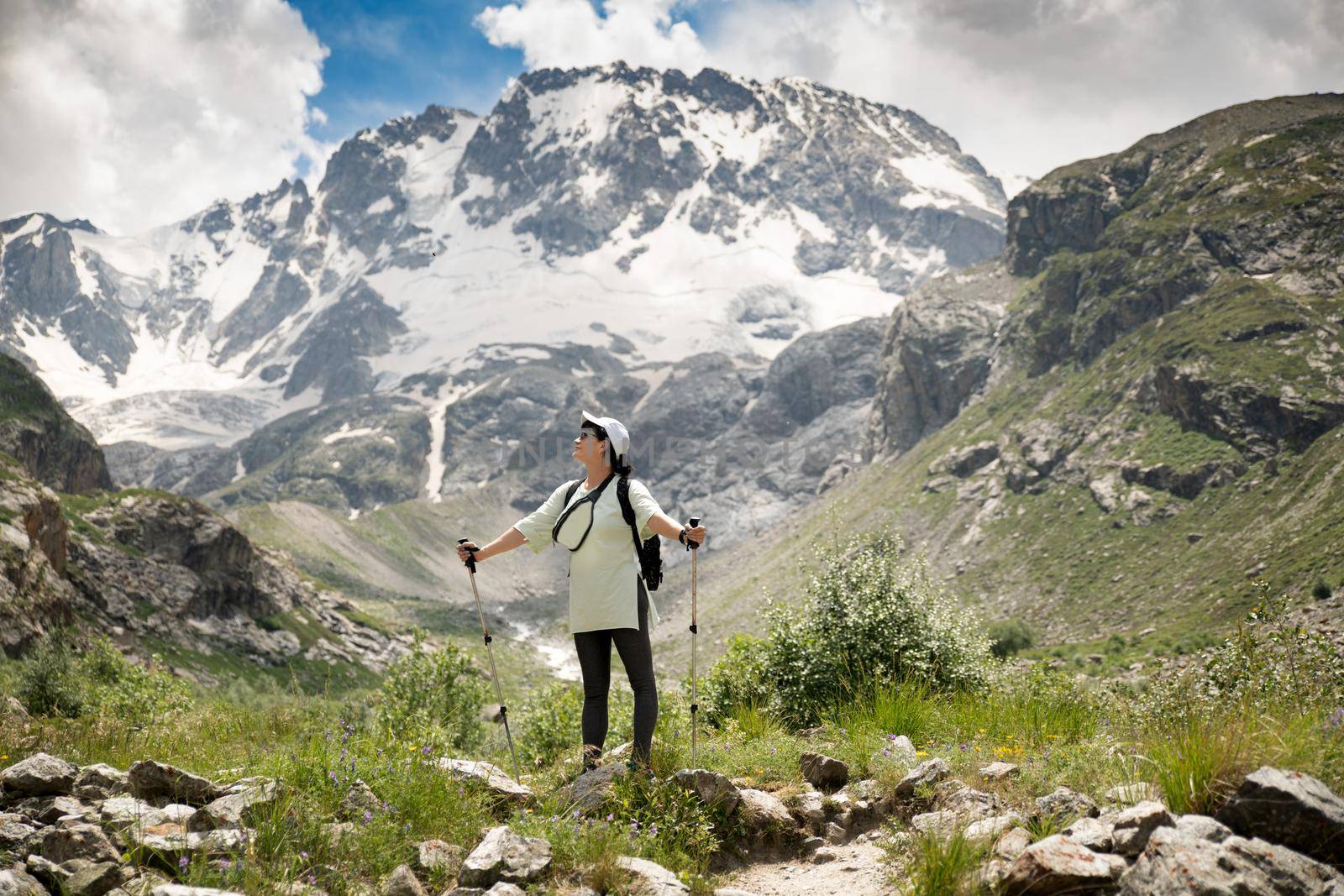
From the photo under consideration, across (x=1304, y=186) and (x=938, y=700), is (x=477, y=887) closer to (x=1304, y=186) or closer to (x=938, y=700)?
(x=938, y=700)

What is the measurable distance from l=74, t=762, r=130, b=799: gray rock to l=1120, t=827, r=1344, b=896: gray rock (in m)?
8.99

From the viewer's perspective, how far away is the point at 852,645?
1550 centimetres

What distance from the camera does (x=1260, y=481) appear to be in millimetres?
145875

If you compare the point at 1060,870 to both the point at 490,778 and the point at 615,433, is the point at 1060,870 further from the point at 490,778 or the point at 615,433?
the point at 615,433

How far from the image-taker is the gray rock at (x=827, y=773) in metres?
10.5

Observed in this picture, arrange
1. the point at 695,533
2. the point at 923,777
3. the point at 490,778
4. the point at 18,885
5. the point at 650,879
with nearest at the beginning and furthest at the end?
the point at 18,885 < the point at 650,879 < the point at 923,777 < the point at 695,533 < the point at 490,778

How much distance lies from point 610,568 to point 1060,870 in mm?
5569

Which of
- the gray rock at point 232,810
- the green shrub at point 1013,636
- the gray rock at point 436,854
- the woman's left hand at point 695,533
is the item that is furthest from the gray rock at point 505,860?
the green shrub at point 1013,636

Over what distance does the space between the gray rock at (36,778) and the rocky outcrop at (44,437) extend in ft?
501

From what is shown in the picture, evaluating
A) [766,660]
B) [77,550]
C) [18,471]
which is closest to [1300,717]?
[766,660]

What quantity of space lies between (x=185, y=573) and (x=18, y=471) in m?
46.2

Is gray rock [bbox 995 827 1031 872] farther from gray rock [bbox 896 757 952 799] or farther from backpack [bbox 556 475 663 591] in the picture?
backpack [bbox 556 475 663 591]

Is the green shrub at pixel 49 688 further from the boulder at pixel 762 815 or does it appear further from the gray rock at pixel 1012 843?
the gray rock at pixel 1012 843

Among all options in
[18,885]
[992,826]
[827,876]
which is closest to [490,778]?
[827,876]
